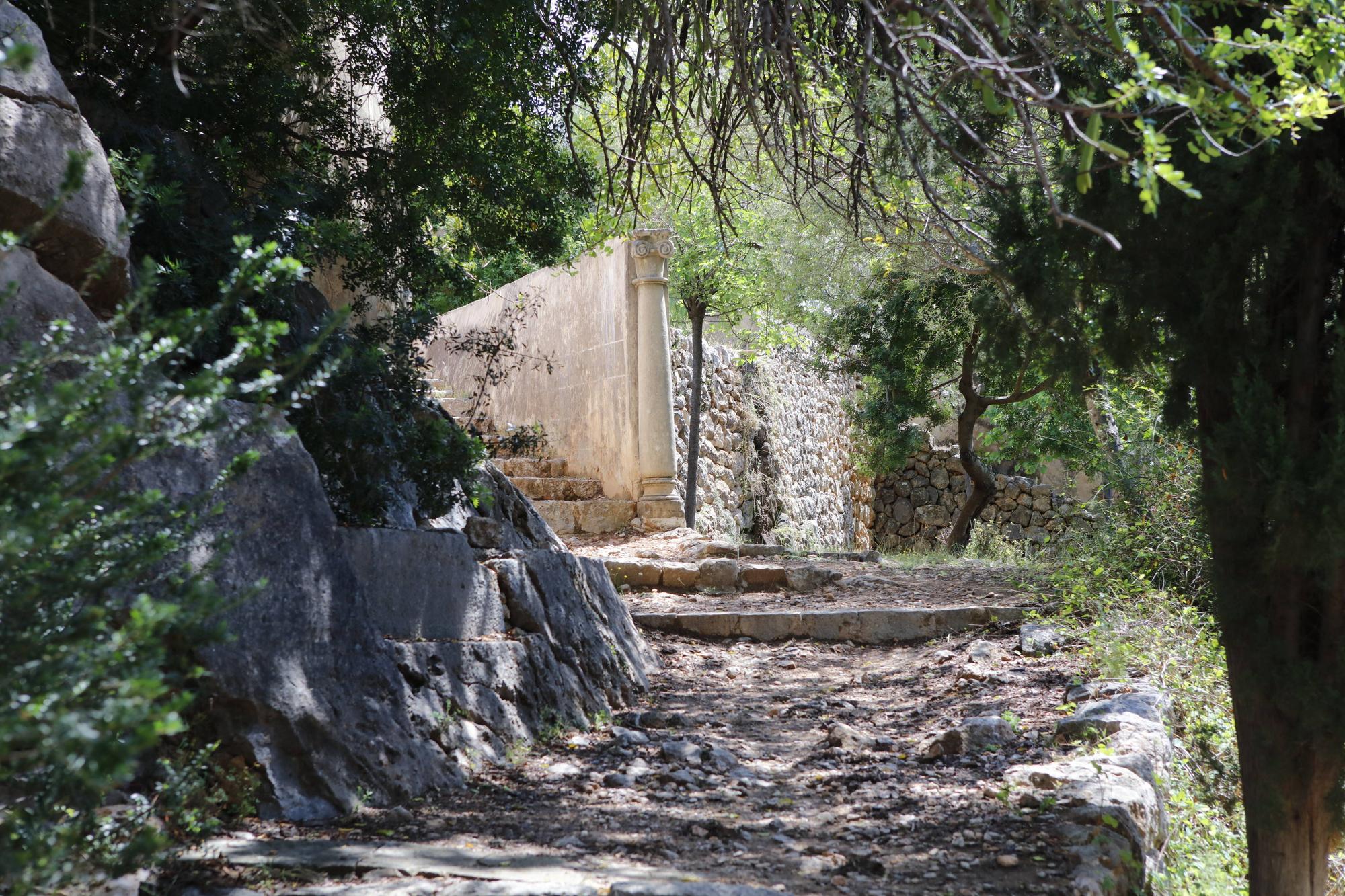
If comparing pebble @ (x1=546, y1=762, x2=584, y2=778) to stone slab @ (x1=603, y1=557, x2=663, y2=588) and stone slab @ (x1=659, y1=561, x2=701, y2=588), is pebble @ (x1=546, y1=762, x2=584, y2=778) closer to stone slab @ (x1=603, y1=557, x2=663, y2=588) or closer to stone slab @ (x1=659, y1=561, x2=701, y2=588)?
stone slab @ (x1=603, y1=557, x2=663, y2=588)

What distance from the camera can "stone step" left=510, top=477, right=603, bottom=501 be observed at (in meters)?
10.9

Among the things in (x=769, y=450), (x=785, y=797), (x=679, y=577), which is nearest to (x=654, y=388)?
(x=679, y=577)

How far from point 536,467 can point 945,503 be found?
27.0 ft

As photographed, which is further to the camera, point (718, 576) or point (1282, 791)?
point (718, 576)

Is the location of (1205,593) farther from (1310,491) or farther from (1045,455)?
(1045,455)

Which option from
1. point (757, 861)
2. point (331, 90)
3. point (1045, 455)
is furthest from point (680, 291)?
point (757, 861)

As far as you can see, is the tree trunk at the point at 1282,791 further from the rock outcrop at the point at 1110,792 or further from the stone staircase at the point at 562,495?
the stone staircase at the point at 562,495

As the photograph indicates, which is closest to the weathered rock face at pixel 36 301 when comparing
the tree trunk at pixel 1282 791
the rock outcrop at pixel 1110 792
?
the rock outcrop at pixel 1110 792

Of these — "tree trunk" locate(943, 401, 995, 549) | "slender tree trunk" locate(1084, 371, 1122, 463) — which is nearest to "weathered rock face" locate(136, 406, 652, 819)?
"slender tree trunk" locate(1084, 371, 1122, 463)

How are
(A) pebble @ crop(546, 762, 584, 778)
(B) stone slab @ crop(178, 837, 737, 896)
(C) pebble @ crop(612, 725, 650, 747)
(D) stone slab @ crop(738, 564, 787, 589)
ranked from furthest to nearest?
(D) stone slab @ crop(738, 564, 787, 589) → (C) pebble @ crop(612, 725, 650, 747) → (A) pebble @ crop(546, 762, 584, 778) → (B) stone slab @ crop(178, 837, 737, 896)

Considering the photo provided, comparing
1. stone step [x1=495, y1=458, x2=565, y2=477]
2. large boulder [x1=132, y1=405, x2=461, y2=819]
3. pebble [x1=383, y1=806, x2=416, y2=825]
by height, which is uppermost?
stone step [x1=495, y1=458, x2=565, y2=477]

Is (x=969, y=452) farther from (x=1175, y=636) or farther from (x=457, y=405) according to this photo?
(x=1175, y=636)

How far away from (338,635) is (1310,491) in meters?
2.93

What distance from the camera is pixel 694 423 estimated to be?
11367 mm
